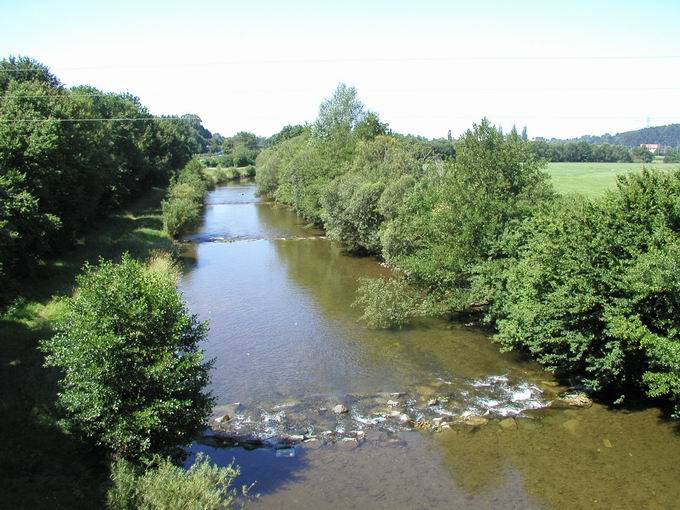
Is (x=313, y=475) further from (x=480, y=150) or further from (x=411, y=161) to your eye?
(x=411, y=161)

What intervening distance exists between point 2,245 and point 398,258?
76.3 feet

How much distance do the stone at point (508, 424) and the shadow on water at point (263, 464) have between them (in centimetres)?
721

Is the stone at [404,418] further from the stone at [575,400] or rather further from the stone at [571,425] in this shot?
the stone at [575,400]

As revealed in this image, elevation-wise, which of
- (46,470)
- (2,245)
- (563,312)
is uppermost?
(2,245)

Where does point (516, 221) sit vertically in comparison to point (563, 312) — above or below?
above

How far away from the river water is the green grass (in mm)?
3822

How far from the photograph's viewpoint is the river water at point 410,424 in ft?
54.3

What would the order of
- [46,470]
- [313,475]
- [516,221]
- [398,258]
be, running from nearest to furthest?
1. [46,470]
2. [313,475]
3. [516,221]
4. [398,258]

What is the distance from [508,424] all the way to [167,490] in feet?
40.9

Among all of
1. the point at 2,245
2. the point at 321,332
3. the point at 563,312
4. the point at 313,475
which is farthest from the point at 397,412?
the point at 2,245

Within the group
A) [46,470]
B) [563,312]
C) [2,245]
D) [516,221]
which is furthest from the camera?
[516,221]

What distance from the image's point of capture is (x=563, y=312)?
21109 mm

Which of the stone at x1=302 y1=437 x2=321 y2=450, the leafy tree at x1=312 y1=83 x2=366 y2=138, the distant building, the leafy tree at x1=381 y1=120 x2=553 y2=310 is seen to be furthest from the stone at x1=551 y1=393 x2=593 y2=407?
the distant building

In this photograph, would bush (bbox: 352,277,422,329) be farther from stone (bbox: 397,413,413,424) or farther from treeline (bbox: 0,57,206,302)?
treeline (bbox: 0,57,206,302)
